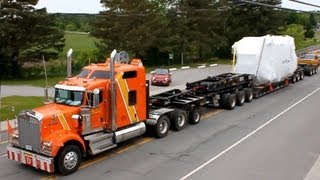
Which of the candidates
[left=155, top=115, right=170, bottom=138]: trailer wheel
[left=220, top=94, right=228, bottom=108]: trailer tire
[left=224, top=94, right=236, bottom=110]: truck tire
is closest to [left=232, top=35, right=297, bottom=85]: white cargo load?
[left=224, top=94, right=236, bottom=110]: truck tire

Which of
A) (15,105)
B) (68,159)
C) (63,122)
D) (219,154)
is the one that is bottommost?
(219,154)

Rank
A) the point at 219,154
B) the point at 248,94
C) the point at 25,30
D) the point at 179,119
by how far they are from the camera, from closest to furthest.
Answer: the point at 219,154 → the point at 179,119 → the point at 248,94 → the point at 25,30

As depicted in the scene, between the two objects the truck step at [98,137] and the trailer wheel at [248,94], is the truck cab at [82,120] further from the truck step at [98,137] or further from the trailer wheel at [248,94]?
the trailer wheel at [248,94]

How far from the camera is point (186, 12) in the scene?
2292 inches

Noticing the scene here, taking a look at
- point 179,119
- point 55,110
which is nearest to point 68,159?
point 55,110

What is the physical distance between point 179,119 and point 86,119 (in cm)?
564

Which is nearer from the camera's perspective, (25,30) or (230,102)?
(230,102)

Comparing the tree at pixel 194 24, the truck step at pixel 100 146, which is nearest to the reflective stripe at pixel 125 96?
the truck step at pixel 100 146

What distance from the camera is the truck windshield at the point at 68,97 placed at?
14.1m

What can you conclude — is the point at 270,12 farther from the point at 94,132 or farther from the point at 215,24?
the point at 94,132

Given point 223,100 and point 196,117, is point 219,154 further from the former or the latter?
point 223,100

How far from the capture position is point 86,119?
13.8 m

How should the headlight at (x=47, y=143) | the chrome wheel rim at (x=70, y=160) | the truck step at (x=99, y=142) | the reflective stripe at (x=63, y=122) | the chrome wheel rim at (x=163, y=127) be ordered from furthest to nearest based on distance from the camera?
the chrome wheel rim at (x=163, y=127) → the truck step at (x=99, y=142) → the reflective stripe at (x=63, y=122) → the chrome wheel rim at (x=70, y=160) → the headlight at (x=47, y=143)

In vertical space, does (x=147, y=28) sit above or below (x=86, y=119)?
above
